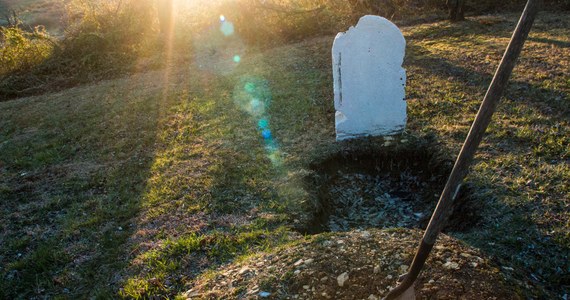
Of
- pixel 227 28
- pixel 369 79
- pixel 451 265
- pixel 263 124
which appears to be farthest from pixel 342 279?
pixel 227 28

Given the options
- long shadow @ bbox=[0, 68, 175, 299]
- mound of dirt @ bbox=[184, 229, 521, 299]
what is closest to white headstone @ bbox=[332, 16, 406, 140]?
mound of dirt @ bbox=[184, 229, 521, 299]

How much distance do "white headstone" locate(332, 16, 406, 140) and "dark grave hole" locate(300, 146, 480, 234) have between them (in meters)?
0.48

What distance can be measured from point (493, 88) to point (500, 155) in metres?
3.04

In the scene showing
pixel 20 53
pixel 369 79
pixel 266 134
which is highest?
pixel 20 53

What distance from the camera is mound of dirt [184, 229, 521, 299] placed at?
2836 millimetres

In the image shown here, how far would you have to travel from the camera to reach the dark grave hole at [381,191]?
430 centimetres

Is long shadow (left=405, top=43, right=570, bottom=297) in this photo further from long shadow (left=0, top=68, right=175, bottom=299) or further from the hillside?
the hillside

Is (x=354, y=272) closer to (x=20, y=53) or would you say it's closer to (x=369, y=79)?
(x=369, y=79)

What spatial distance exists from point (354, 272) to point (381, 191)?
2.00 m

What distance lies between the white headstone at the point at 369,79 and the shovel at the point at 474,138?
3243 millimetres

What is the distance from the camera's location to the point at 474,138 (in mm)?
2227

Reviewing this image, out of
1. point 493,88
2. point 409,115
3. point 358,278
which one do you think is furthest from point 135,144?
point 493,88

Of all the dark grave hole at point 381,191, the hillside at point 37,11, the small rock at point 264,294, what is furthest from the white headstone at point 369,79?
the hillside at point 37,11

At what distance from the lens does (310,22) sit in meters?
11.6
